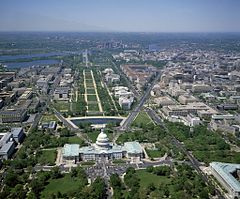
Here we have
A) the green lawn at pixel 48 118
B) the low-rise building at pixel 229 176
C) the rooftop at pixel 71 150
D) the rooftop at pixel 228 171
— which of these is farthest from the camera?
the green lawn at pixel 48 118

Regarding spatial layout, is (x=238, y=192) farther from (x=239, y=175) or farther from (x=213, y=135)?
(x=213, y=135)

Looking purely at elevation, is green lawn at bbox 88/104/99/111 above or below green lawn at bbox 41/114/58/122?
above

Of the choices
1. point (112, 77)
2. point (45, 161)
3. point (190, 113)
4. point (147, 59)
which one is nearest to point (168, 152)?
point (45, 161)

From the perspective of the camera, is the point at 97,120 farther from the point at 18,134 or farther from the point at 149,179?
the point at 149,179

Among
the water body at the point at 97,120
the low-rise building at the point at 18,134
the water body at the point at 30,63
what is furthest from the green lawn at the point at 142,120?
the water body at the point at 30,63

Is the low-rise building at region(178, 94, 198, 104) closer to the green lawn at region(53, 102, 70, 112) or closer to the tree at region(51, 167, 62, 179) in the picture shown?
the green lawn at region(53, 102, 70, 112)

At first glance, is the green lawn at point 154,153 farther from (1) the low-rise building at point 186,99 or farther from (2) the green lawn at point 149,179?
(1) the low-rise building at point 186,99

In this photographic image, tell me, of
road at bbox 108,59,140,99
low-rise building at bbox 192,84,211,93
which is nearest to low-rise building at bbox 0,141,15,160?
road at bbox 108,59,140,99

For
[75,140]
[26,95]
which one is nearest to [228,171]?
[75,140]
